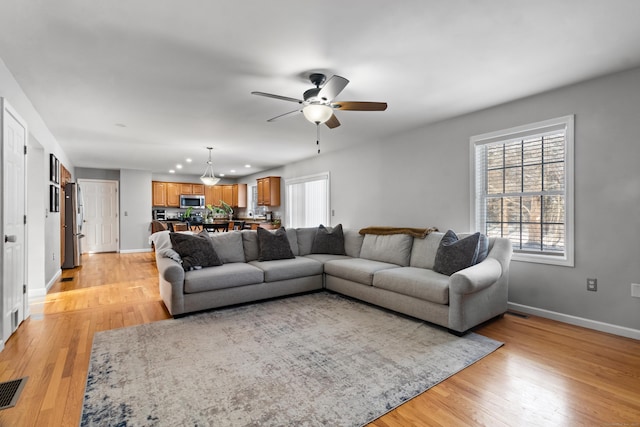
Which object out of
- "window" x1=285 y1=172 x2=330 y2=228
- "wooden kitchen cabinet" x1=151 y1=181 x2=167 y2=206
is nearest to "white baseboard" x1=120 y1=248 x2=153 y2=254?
"wooden kitchen cabinet" x1=151 y1=181 x2=167 y2=206

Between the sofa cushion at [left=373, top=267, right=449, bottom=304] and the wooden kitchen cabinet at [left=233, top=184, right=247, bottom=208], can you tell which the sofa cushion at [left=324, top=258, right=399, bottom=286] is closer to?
the sofa cushion at [left=373, top=267, right=449, bottom=304]

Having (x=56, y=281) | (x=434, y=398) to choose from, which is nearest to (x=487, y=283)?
(x=434, y=398)

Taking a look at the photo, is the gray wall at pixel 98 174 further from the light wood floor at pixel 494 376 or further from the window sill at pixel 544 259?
the window sill at pixel 544 259

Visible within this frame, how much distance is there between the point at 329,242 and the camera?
511cm

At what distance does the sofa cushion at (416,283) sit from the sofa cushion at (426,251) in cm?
18

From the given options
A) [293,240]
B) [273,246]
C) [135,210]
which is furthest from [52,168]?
[135,210]

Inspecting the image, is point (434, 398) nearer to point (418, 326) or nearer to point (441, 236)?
point (418, 326)

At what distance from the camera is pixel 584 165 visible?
3.14m

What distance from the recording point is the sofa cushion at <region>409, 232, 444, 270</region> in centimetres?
387

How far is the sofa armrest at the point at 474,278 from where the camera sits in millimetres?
2828

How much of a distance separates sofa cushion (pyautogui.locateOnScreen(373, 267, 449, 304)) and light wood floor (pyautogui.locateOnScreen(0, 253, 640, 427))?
588mm

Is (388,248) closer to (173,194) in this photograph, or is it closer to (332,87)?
(332,87)

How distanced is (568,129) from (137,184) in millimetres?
9694

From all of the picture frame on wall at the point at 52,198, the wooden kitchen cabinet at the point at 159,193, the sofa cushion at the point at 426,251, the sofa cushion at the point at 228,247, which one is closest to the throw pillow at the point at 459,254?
the sofa cushion at the point at 426,251
